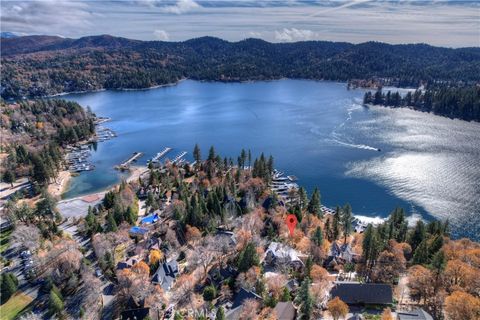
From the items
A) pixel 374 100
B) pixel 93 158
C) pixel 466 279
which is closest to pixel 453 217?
pixel 466 279

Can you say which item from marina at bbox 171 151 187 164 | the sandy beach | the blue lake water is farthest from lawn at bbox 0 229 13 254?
marina at bbox 171 151 187 164

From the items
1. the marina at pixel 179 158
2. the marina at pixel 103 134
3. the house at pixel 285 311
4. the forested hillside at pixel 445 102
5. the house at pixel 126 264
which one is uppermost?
the forested hillside at pixel 445 102

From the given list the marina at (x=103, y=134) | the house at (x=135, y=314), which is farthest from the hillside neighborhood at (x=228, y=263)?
the marina at (x=103, y=134)

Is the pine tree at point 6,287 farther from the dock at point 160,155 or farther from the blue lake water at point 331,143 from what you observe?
the dock at point 160,155

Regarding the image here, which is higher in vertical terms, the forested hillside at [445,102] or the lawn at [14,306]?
the forested hillside at [445,102]

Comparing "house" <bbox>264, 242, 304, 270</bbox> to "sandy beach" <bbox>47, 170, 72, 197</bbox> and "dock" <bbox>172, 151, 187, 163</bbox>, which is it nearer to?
"sandy beach" <bbox>47, 170, 72, 197</bbox>

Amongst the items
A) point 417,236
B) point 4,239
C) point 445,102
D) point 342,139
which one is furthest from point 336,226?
point 445,102
